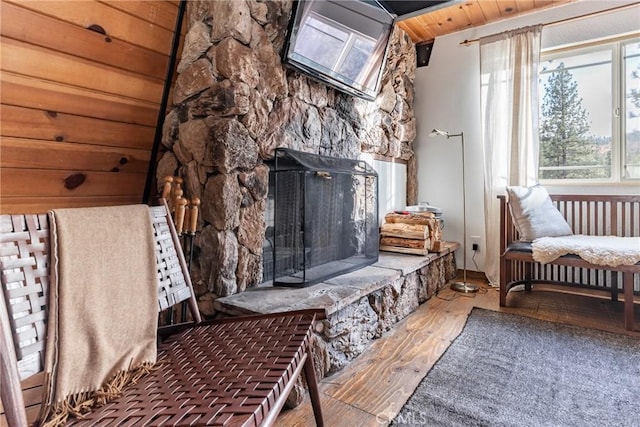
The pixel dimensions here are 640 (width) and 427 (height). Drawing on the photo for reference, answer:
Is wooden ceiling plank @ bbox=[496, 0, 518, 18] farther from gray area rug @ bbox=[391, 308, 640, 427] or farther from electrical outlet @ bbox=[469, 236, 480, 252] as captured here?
gray area rug @ bbox=[391, 308, 640, 427]

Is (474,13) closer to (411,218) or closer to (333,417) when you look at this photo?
(411,218)

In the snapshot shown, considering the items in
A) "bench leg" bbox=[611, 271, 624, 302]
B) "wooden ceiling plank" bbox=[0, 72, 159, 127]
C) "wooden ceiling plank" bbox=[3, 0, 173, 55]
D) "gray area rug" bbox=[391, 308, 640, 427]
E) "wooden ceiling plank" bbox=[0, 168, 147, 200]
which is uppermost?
"wooden ceiling plank" bbox=[3, 0, 173, 55]

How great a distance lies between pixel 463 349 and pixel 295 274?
1.02m

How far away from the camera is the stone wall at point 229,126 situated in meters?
1.67

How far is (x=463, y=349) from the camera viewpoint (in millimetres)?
1885

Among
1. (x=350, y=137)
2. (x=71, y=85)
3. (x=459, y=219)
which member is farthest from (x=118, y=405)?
(x=459, y=219)

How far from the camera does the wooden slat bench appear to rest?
2.59m

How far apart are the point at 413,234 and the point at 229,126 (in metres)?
1.80

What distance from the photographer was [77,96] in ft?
4.73

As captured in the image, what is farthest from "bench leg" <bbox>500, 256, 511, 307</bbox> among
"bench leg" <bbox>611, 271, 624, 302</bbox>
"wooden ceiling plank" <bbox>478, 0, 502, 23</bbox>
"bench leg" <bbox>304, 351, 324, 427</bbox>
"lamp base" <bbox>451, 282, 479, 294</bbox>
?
"wooden ceiling plank" <bbox>478, 0, 502, 23</bbox>

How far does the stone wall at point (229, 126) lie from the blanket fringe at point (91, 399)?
2.38 ft

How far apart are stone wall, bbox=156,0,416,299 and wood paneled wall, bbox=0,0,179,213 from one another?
5.7 inches

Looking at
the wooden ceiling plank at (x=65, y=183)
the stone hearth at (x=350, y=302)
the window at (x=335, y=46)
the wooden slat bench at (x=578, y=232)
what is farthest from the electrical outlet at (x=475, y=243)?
the wooden ceiling plank at (x=65, y=183)

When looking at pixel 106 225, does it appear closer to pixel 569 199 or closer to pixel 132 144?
pixel 132 144
